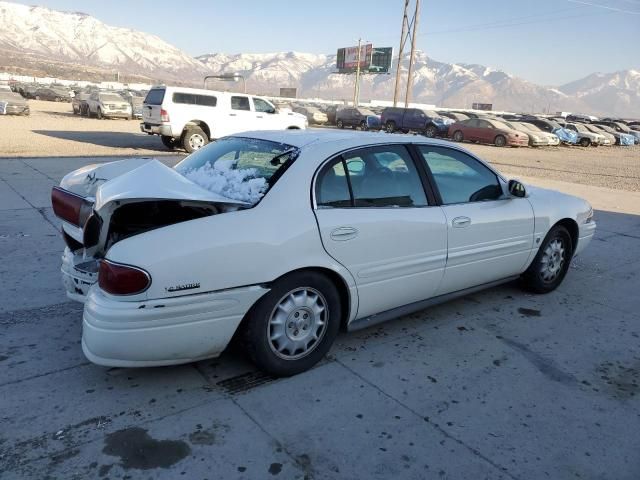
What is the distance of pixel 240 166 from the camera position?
3.64 metres

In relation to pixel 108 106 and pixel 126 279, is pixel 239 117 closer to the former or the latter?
pixel 126 279

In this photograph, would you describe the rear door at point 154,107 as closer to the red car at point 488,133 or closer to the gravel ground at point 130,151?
the gravel ground at point 130,151

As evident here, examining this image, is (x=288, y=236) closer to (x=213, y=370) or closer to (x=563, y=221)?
(x=213, y=370)

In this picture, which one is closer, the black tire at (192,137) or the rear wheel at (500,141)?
the black tire at (192,137)

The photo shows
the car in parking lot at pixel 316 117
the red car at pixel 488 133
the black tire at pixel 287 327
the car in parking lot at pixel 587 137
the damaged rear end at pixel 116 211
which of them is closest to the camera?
the damaged rear end at pixel 116 211

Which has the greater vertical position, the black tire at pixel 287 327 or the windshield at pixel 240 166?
the windshield at pixel 240 166

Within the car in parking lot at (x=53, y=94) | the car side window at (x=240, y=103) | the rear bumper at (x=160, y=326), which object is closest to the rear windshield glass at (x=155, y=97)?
the car side window at (x=240, y=103)

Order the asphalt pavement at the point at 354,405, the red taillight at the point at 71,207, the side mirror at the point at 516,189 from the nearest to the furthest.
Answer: the asphalt pavement at the point at 354,405, the red taillight at the point at 71,207, the side mirror at the point at 516,189

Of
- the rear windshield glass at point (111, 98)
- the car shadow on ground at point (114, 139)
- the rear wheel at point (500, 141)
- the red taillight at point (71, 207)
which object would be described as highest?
the rear windshield glass at point (111, 98)

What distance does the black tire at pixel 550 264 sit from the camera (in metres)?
4.82

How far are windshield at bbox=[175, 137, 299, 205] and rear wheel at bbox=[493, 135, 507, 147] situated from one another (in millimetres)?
25074

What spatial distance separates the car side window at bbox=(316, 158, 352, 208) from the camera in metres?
3.30

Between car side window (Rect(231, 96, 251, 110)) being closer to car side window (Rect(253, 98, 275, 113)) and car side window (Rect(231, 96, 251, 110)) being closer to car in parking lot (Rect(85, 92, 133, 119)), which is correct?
car side window (Rect(253, 98, 275, 113))

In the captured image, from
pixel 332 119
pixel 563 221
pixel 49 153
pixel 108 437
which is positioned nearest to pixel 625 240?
pixel 563 221
